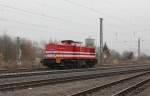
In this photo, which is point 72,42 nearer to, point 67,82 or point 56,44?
point 56,44

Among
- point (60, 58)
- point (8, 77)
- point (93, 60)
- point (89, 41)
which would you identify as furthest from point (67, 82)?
point (89, 41)

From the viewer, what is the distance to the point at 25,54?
76188 mm

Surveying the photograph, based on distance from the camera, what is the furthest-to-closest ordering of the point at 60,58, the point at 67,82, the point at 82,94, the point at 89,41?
the point at 89,41, the point at 60,58, the point at 67,82, the point at 82,94

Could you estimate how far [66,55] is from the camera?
3891cm

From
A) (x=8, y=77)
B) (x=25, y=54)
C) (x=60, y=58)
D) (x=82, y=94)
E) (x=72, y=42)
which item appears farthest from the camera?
(x=25, y=54)

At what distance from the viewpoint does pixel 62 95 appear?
46.7 feet

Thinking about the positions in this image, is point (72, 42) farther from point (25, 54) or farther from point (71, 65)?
point (25, 54)

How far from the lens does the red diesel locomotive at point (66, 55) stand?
3784cm

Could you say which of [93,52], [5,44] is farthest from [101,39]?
[5,44]

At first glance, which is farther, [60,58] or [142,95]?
[60,58]

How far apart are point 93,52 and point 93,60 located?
1.18 meters

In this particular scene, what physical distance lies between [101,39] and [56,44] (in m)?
20.7

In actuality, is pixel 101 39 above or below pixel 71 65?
above

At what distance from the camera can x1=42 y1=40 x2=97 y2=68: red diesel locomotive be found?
124 feet
